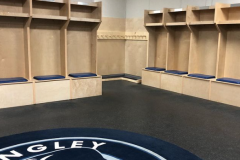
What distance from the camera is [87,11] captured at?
5859mm

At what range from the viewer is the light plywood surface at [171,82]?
607cm

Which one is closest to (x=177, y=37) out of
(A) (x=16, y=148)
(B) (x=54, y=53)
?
(B) (x=54, y=53)

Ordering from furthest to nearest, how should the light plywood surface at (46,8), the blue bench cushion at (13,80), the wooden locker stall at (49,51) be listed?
1. the light plywood surface at (46,8)
2. the wooden locker stall at (49,51)
3. the blue bench cushion at (13,80)

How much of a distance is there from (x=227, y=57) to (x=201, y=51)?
0.70 meters

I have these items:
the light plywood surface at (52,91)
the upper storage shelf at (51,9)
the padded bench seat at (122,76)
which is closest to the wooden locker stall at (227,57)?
the padded bench seat at (122,76)

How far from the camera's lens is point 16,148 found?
2.86 m

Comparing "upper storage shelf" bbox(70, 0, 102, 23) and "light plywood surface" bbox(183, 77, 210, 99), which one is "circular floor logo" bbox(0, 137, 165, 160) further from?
"upper storage shelf" bbox(70, 0, 102, 23)

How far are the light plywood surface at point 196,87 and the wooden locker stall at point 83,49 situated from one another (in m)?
→ 2.02

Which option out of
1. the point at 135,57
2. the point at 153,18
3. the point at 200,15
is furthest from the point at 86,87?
the point at 200,15

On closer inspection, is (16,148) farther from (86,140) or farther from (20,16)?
(20,16)

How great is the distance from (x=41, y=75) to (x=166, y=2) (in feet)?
12.8

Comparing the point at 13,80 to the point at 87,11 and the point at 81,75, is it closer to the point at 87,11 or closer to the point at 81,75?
the point at 81,75

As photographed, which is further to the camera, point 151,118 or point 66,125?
point 151,118

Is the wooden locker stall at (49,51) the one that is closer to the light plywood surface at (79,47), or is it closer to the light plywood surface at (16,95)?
the light plywood surface at (16,95)
